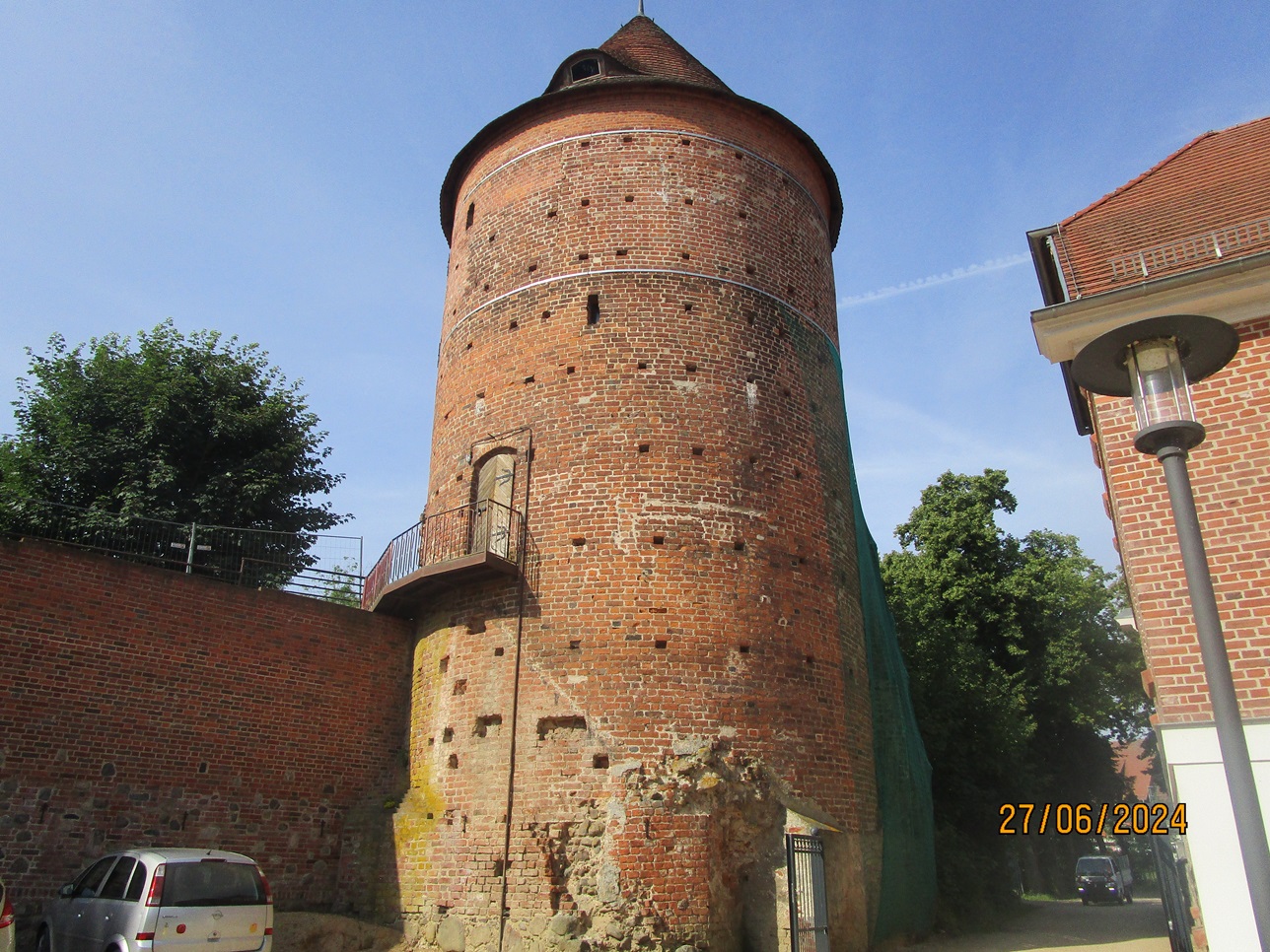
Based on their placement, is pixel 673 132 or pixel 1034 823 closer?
pixel 673 132

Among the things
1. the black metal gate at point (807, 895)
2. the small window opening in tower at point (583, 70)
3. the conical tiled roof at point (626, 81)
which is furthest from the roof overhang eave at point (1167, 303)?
the small window opening in tower at point (583, 70)

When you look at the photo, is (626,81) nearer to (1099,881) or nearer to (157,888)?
(157,888)

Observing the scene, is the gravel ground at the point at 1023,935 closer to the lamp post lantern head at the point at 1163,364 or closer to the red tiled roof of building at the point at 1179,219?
the red tiled roof of building at the point at 1179,219

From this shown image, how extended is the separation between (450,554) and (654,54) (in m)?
10.4

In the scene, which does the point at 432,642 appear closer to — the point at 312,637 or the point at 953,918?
the point at 312,637

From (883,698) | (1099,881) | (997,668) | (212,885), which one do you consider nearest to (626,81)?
(883,698)

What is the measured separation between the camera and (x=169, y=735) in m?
11.6

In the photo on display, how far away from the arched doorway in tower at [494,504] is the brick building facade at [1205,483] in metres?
7.34

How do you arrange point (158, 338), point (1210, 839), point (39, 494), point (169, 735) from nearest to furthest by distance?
1. point (1210, 839)
2. point (169, 735)
3. point (39, 494)
4. point (158, 338)

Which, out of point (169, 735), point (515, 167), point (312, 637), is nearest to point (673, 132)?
point (515, 167)

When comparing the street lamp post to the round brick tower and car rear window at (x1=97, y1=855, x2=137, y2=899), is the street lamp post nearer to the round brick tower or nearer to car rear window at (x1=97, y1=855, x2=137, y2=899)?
the round brick tower

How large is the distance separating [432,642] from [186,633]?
326 centimetres

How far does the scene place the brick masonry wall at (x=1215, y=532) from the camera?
26.2 ft

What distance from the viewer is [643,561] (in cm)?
1212
